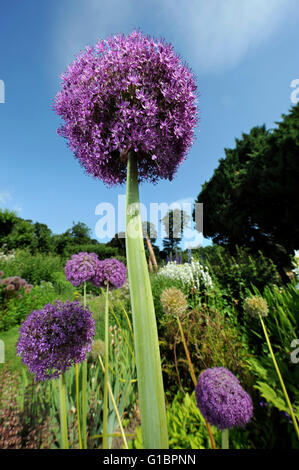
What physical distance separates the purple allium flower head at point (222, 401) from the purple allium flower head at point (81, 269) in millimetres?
1017

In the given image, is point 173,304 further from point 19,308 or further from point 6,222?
point 6,222

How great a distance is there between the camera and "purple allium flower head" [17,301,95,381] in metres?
0.91

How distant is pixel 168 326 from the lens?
11.2 ft

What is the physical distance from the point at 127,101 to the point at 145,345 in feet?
3.51

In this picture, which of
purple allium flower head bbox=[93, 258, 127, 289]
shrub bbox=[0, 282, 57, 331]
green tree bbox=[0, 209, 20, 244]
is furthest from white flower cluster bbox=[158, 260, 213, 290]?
green tree bbox=[0, 209, 20, 244]

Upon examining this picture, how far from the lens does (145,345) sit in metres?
0.73

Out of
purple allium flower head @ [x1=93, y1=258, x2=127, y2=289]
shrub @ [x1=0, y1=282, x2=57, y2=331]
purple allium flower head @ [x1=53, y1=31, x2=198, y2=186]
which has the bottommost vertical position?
purple allium flower head @ [x1=93, y1=258, x2=127, y2=289]

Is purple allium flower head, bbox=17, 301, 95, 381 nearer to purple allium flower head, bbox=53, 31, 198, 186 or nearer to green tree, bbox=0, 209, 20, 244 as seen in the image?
purple allium flower head, bbox=53, 31, 198, 186

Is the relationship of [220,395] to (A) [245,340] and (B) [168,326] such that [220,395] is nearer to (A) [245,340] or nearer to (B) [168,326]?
(B) [168,326]

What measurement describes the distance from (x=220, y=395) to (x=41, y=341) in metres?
0.98

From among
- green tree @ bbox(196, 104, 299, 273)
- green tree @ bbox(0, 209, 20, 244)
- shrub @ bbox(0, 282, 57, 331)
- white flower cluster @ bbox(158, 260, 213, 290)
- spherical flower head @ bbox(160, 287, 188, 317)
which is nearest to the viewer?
spherical flower head @ bbox(160, 287, 188, 317)

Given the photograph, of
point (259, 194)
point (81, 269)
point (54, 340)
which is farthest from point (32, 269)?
point (259, 194)

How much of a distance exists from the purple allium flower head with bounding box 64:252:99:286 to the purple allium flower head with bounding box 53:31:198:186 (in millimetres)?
777
